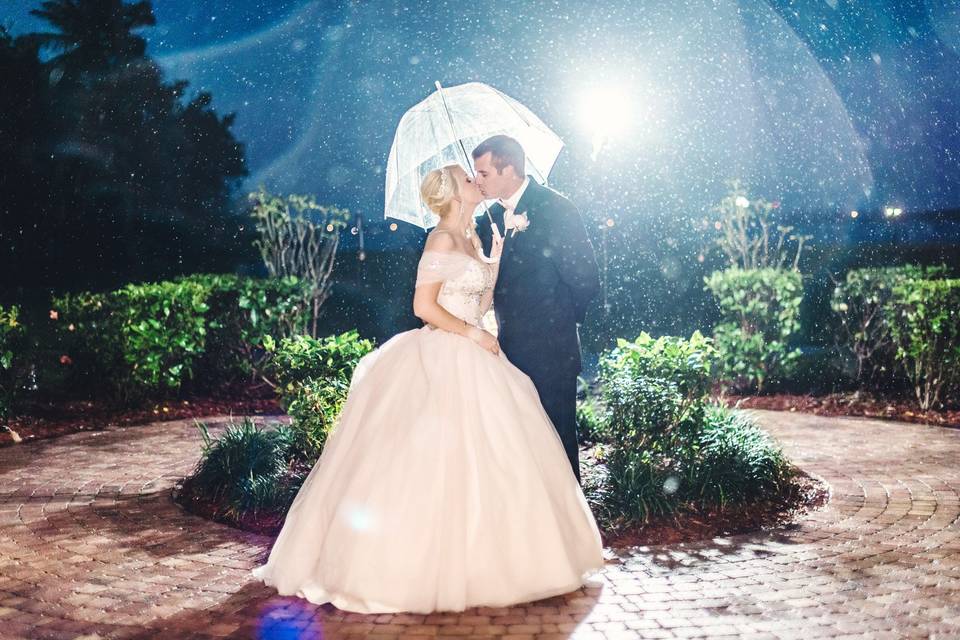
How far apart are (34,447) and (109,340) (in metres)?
2.02

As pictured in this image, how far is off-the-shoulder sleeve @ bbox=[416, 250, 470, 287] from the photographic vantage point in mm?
3826

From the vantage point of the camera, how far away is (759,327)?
403 inches

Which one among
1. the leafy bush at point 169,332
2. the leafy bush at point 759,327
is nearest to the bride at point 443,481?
the leafy bush at point 169,332

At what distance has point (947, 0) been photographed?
54.5 ft

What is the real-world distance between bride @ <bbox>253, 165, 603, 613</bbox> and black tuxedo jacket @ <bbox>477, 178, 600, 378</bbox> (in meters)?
0.47

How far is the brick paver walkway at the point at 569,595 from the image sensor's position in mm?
3377

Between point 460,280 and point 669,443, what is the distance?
2.31m

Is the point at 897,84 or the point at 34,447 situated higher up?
the point at 897,84

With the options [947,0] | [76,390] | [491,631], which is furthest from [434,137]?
[947,0]

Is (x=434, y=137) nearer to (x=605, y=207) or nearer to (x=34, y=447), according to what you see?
(x=34, y=447)

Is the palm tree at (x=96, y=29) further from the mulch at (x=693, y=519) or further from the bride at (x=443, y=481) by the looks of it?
the bride at (x=443, y=481)

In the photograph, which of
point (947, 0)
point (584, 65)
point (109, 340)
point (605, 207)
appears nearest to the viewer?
point (109, 340)

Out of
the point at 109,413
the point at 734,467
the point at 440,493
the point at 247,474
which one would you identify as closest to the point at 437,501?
the point at 440,493

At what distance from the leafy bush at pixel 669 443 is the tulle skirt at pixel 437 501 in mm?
1148
